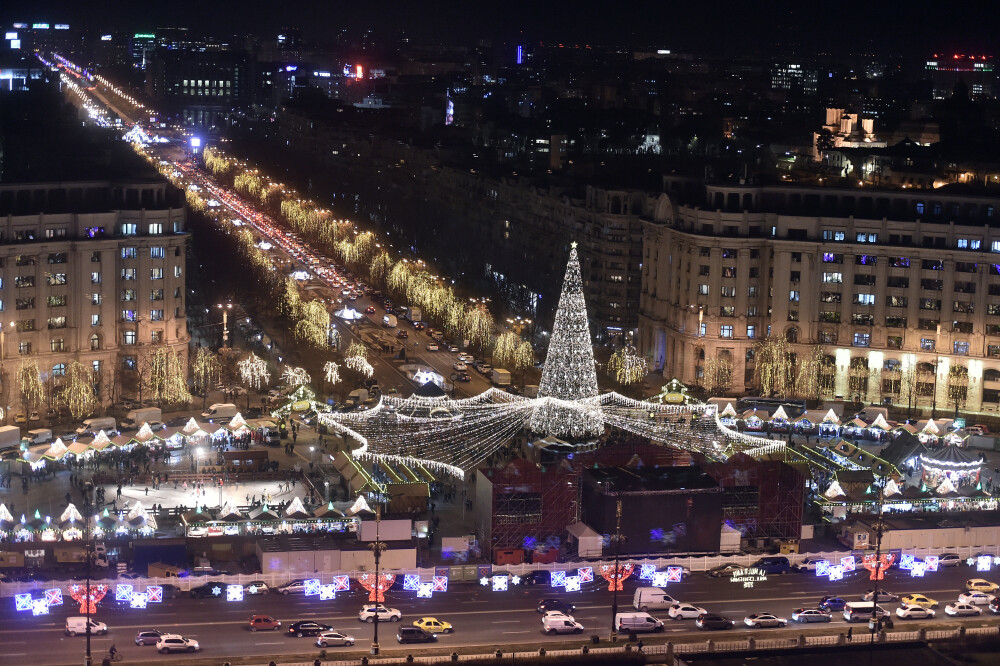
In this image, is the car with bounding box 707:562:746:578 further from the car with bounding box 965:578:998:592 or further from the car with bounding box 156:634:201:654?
the car with bounding box 156:634:201:654

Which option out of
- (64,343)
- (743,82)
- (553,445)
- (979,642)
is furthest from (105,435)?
(743,82)

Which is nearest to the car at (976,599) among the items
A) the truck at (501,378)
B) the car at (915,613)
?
the car at (915,613)

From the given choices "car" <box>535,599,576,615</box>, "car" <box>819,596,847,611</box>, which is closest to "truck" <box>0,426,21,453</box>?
"car" <box>535,599,576,615</box>

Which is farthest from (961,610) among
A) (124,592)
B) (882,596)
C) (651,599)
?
(124,592)

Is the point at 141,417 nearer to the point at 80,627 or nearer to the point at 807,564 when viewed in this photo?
the point at 80,627

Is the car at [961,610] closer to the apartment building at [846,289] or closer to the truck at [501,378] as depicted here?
the apartment building at [846,289]

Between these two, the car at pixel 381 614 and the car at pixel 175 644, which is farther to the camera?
the car at pixel 381 614
